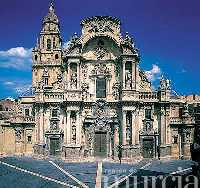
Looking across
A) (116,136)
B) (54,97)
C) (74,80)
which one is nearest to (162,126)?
(116,136)

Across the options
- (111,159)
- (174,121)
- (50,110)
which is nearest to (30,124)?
(50,110)

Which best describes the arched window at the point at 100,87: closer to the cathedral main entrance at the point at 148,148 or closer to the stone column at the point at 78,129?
the stone column at the point at 78,129

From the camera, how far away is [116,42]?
4594cm

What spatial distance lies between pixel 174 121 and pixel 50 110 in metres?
15.5

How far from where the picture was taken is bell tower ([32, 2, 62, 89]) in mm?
55219

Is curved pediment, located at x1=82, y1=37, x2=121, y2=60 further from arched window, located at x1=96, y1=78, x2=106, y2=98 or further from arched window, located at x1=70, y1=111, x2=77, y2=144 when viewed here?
arched window, located at x1=70, y1=111, x2=77, y2=144

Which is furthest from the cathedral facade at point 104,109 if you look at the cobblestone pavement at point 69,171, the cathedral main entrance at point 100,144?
the cobblestone pavement at point 69,171

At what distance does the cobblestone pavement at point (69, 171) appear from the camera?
1266 inches

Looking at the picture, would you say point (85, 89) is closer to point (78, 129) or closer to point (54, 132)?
point (78, 129)

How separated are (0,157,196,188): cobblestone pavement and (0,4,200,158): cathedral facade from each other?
2453 millimetres

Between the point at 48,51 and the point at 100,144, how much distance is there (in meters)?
18.3

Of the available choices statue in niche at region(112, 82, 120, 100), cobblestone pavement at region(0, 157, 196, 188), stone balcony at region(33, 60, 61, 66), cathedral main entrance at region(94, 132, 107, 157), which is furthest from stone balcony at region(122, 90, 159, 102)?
stone balcony at region(33, 60, 61, 66)

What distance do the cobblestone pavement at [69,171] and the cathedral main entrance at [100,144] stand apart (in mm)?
2519

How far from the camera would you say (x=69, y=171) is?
1478 inches
